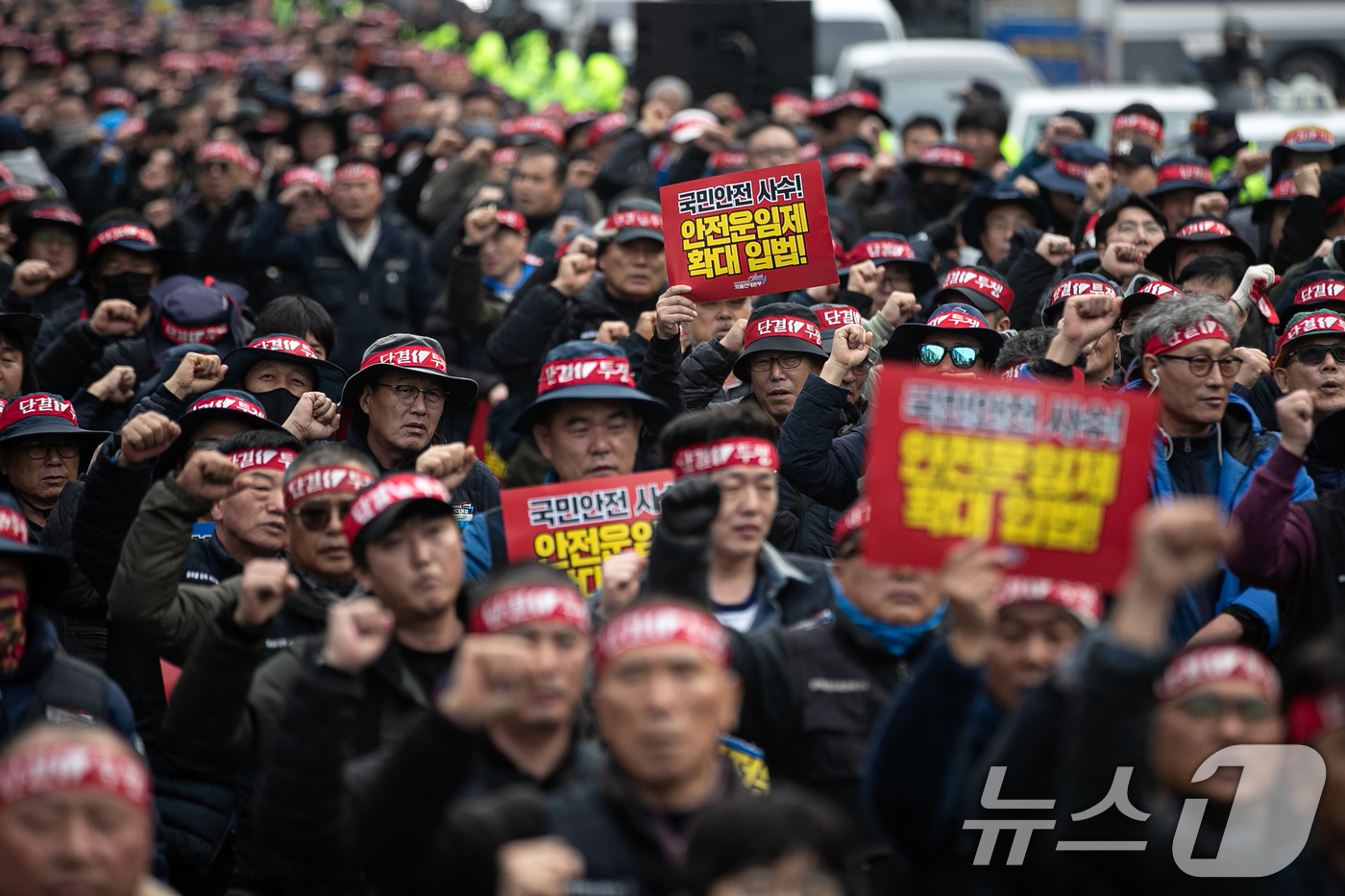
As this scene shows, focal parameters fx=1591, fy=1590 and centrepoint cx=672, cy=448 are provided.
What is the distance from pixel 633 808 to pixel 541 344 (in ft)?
16.1

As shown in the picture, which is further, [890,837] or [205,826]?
[205,826]

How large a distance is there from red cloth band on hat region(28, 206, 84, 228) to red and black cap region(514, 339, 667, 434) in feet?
17.4

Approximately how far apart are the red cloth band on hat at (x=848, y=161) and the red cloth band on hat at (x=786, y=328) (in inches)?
209

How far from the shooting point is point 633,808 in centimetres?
357

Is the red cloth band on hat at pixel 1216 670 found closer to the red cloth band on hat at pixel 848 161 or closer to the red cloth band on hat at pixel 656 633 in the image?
the red cloth band on hat at pixel 656 633

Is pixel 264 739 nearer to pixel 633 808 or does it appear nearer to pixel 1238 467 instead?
pixel 633 808

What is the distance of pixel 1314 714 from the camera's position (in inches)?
141

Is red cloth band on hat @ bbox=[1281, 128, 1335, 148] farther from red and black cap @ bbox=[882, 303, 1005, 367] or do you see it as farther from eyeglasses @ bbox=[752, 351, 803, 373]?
eyeglasses @ bbox=[752, 351, 803, 373]

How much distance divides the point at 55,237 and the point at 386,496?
6.60 meters

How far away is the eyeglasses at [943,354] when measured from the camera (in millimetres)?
6980

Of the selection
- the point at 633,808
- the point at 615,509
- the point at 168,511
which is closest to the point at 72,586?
the point at 168,511

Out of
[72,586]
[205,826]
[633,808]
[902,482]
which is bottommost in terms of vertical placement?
[205,826]

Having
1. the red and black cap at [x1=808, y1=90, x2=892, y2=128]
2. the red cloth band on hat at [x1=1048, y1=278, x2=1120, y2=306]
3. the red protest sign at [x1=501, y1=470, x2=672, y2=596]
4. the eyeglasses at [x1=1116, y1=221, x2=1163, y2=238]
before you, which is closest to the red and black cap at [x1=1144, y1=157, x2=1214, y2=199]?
the eyeglasses at [x1=1116, y1=221, x2=1163, y2=238]

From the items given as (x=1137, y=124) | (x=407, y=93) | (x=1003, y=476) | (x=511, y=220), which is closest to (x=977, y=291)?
(x=511, y=220)
